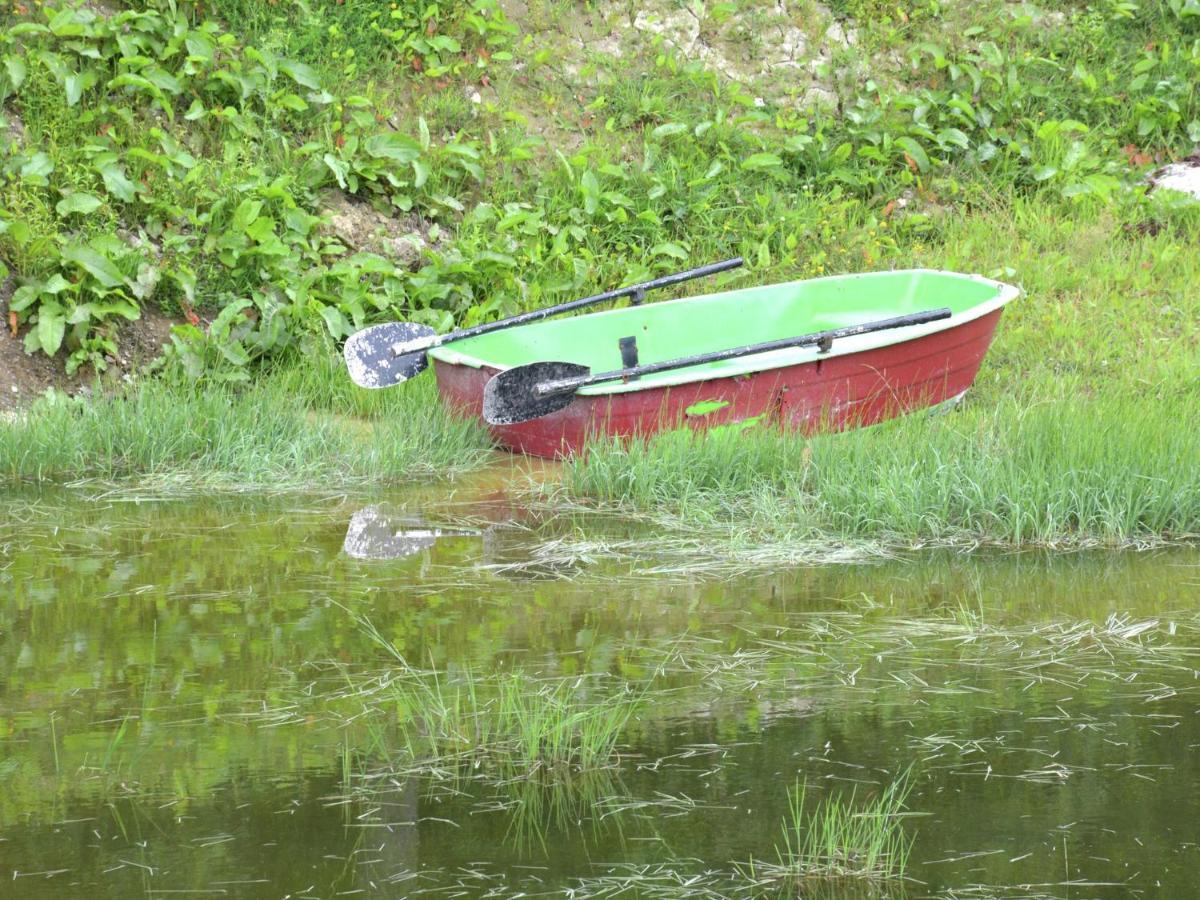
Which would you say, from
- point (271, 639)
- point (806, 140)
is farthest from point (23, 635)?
point (806, 140)

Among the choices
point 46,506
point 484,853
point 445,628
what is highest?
point 46,506

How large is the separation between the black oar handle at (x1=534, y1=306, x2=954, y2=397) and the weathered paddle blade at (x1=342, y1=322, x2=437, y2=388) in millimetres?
1063

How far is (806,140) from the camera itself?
10.9 m

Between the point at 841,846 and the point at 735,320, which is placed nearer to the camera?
the point at 841,846

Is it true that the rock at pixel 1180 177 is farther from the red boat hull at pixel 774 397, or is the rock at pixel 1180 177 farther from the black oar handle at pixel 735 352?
the black oar handle at pixel 735 352

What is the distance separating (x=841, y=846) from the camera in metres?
3.31

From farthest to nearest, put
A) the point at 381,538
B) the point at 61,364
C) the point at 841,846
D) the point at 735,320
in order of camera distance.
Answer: the point at 735,320, the point at 61,364, the point at 381,538, the point at 841,846

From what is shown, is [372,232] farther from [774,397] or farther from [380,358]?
[774,397]

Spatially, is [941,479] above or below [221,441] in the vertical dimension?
below

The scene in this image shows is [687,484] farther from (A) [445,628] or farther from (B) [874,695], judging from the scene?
(B) [874,695]

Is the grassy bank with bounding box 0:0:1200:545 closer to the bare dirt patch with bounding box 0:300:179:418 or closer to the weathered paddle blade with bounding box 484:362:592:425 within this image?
the bare dirt patch with bounding box 0:300:179:418

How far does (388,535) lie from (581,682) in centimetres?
206

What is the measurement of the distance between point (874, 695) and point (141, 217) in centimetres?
638

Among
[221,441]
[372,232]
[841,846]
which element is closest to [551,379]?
[221,441]
